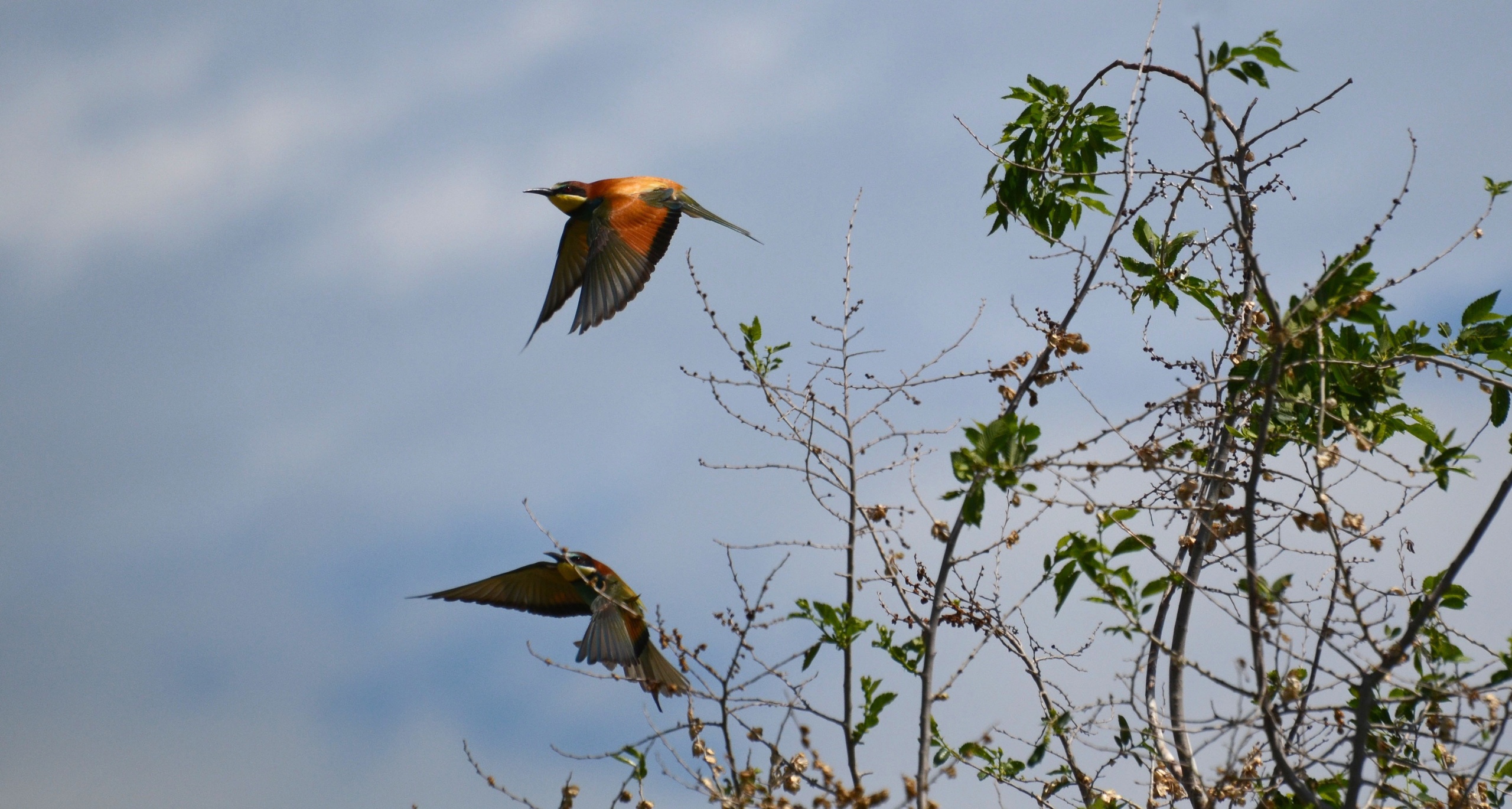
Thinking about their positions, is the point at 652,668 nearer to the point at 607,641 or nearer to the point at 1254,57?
the point at 607,641

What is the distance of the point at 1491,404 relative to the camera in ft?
12.1

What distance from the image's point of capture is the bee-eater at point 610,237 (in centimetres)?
671

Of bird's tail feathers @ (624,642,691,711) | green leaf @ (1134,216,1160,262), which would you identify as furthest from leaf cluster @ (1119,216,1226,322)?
bird's tail feathers @ (624,642,691,711)

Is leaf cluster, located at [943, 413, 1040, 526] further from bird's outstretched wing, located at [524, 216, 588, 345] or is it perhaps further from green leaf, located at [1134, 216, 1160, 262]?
bird's outstretched wing, located at [524, 216, 588, 345]

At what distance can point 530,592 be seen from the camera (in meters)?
6.48

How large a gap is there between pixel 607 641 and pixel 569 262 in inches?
113

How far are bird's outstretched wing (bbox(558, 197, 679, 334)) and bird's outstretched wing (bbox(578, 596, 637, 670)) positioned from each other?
1.63 meters

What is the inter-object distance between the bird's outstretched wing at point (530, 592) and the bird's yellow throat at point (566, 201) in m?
2.47

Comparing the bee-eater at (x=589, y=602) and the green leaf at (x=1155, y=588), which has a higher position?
the bee-eater at (x=589, y=602)

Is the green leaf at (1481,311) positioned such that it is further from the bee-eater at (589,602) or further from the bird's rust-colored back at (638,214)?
the bird's rust-colored back at (638,214)

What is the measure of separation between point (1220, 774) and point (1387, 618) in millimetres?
654

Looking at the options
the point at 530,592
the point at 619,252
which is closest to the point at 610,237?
the point at 619,252

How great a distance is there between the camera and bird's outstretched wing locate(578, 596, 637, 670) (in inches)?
211

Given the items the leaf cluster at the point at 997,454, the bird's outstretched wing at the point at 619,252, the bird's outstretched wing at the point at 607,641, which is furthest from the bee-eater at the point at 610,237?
the leaf cluster at the point at 997,454
